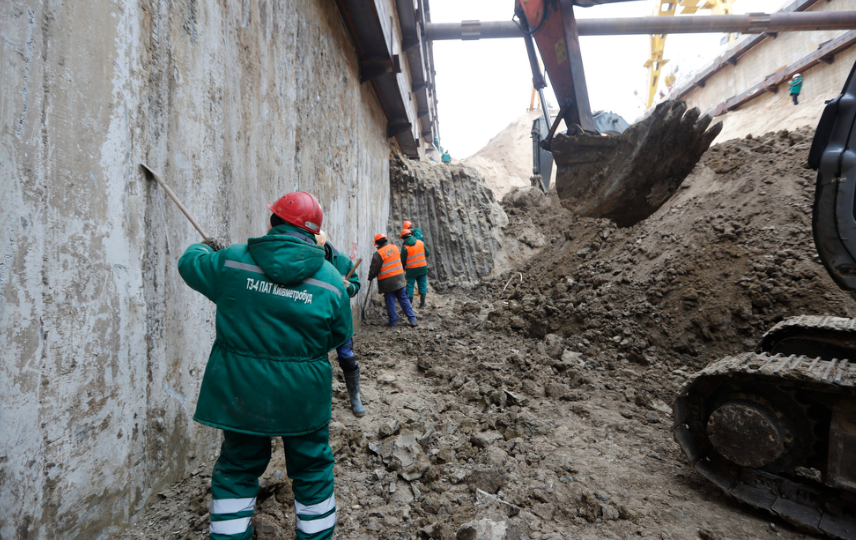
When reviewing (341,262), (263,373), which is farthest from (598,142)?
(263,373)

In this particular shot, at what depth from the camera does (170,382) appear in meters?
2.37

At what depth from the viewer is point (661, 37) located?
30.5m

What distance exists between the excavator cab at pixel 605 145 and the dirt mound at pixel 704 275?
1653 mm

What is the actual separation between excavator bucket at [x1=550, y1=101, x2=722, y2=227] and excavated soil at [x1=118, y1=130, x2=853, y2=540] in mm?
1756

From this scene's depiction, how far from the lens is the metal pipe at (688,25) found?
905 cm

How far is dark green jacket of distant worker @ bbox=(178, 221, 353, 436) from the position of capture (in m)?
1.85

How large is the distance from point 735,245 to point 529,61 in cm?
369

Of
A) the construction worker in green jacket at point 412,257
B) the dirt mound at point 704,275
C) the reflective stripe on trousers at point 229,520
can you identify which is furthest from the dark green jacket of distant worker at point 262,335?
the construction worker in green jacket at point 412,257

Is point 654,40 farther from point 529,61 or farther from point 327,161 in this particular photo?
point 327,161

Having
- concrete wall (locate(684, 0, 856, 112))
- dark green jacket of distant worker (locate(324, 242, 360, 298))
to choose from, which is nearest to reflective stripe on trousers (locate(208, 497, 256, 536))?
dark green jacket of distant worker (locate(324, 242, 360, 298))

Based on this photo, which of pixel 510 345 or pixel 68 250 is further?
pixel 510 345

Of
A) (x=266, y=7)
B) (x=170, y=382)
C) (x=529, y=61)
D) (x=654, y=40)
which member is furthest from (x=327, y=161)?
(x=654, y=40)

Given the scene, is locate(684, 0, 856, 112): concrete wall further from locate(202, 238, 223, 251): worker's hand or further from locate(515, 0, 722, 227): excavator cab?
locate(202, 238, 223, 251): worker's hand

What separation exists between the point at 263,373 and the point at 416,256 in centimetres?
690
